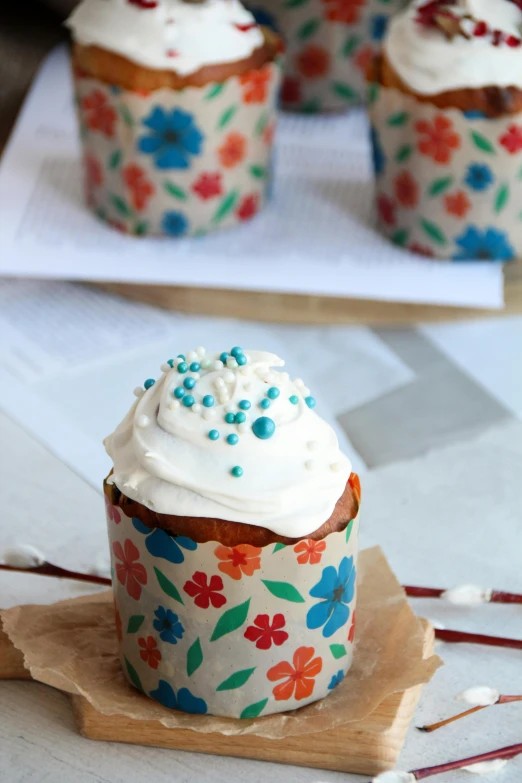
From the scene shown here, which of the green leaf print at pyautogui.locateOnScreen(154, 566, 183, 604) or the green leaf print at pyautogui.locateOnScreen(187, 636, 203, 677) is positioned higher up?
the green leaf print at pyautogui.locateOnScreen(154, 566, 183, 604)

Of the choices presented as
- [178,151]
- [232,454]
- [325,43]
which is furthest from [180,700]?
[325,43]

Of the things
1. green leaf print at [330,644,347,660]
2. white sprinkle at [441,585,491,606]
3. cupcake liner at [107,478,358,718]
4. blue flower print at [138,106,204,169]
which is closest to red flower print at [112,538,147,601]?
cupcake liner at [107,478,358,718]

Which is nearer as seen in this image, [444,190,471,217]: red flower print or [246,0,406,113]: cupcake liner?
[444,190,471,217]: red flower print

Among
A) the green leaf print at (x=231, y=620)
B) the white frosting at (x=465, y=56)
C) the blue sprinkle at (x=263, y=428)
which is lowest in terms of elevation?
the green leaf print at (x=231, y=620)

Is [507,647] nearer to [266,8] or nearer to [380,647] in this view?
[380,647]

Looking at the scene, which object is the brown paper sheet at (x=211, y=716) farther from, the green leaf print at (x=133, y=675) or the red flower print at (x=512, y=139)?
the red flower print at (x=512, y=139)

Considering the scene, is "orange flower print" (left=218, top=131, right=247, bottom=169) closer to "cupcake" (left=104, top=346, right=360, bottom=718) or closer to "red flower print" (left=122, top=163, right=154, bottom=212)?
"red flower print" (left=122, top=163, right=154, bottom=212)

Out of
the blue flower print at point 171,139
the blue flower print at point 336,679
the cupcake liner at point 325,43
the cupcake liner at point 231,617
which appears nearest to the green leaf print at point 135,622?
the cupcake liner at point 231,617

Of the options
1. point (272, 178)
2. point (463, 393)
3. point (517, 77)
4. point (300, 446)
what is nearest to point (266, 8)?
point (272, 178)

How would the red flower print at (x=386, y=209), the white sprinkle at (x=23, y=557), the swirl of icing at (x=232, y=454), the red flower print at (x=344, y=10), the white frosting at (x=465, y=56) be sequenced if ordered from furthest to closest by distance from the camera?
the red flower print at (x=344, y=10), the red flower print at (x=386, y=209), the white frosting at (x=465, y=56), the white sprinkle at (x=23, y=557), the swirl of icing at (x=232, y=454)
